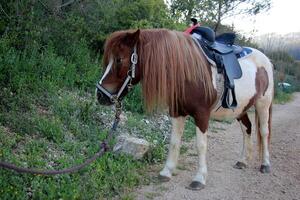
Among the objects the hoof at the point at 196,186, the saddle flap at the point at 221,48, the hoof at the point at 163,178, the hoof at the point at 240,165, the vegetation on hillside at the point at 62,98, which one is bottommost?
the hoof at the point at 240,165

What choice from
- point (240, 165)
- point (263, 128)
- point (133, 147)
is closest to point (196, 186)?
point (133, 147)

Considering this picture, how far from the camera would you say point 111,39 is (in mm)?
3496

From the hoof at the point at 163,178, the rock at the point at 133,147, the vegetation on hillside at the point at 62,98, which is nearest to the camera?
the vegetation on hillside at the point at 62,98

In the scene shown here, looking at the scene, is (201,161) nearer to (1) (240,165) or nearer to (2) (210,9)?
(1) (240,165)

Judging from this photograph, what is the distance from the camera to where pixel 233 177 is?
461 centimetres

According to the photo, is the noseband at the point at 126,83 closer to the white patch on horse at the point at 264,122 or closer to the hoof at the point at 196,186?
the hoof at the point at 196,186

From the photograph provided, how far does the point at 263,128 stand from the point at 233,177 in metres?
0.90

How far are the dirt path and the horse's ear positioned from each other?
1588 millimetres

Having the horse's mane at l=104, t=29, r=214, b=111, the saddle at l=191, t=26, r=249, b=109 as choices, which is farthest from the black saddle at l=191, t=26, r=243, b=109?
the horse's mane at l=104, t=29, r=214, b=111

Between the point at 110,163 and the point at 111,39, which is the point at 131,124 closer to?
the point at 110,163

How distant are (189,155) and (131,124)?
106 centimetres

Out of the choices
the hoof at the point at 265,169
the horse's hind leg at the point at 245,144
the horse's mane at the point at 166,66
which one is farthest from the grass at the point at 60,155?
the hoof at the point at 265,169

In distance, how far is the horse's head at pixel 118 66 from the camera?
3.48m

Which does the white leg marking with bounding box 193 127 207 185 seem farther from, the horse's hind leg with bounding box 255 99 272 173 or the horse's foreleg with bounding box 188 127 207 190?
the horse's hind leg with bounding box 255 99 272 173
